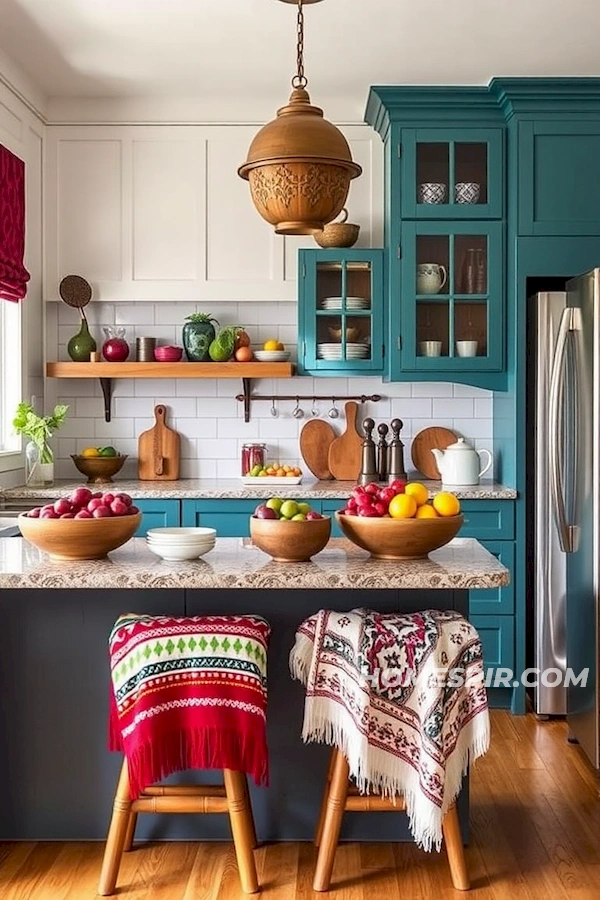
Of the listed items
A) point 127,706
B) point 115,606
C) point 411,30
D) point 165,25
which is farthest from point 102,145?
point 127,706

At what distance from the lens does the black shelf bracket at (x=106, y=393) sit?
531 cm

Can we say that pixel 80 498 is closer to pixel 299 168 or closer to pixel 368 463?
pixel 299 168

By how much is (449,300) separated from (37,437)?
1998mm

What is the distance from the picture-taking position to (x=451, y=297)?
192 inches

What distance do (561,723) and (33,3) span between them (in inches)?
139

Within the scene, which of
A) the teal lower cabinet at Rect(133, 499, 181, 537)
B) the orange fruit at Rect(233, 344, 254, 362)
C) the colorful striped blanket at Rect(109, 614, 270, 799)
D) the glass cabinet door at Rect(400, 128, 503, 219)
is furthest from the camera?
the orange fruit at Rect(233, 344, 254, 362)

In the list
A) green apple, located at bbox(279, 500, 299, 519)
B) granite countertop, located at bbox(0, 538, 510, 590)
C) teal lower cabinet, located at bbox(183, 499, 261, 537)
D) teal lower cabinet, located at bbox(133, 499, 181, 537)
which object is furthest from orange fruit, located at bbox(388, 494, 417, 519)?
teal lower cabinet, located at bbox(133, 499, 181, 537)

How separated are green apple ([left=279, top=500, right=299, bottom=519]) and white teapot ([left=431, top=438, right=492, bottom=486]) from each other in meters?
2.04

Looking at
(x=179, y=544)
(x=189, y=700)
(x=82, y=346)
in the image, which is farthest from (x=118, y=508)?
(x=82, y=346)

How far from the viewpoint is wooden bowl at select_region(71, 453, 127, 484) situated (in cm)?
509

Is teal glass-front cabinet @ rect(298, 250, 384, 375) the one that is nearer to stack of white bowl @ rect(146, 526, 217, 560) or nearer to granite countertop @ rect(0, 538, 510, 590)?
granite countertop @ rect(0, 538, 510, 590)

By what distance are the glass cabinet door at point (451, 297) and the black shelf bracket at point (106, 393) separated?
4.97 feet

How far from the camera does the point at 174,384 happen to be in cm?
539

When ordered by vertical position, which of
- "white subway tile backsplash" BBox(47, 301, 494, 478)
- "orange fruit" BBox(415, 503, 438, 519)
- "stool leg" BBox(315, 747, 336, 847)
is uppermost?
"white subway tile backsplash" BBox(47, 301, 494, 478)
